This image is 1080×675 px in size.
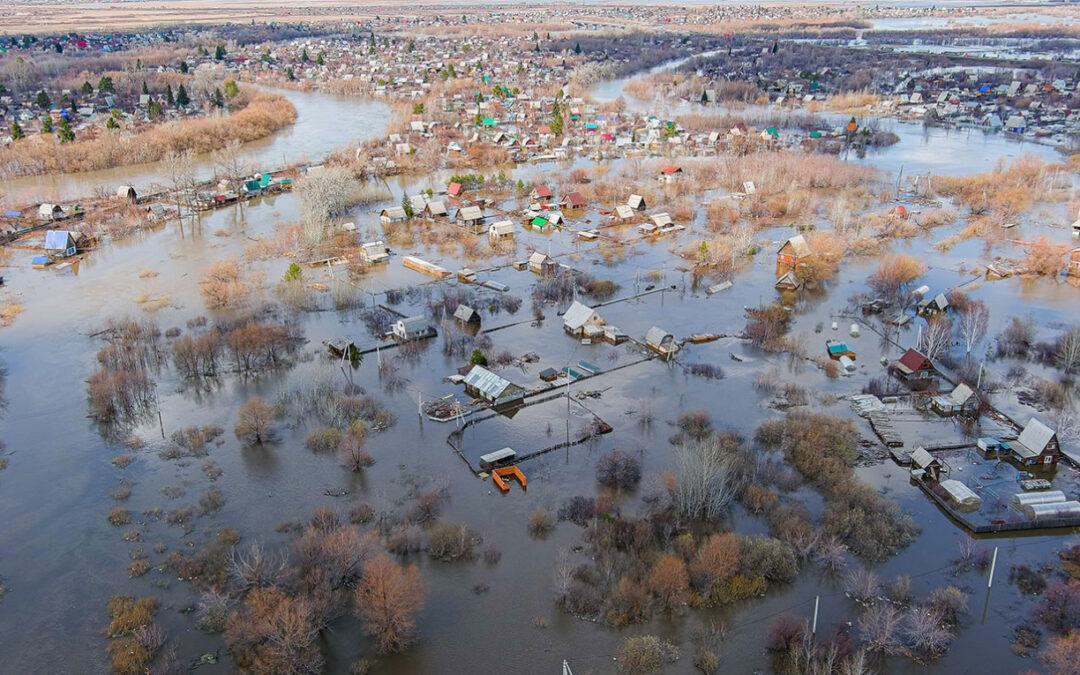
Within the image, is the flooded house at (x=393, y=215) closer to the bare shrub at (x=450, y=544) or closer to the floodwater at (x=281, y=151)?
the floodwater at (x=281, y=151)

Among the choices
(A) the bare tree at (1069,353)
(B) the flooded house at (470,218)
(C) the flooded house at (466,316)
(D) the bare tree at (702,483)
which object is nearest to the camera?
(D) the bare tree at (702,483)

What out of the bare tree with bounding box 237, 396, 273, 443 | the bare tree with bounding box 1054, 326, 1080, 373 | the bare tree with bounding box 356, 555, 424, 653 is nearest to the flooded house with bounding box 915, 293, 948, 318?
the bare tree with bounding box 1054, 326, 1080, 373

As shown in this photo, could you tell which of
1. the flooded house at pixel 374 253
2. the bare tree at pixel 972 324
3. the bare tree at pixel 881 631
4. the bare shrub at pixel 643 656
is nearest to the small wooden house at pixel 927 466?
the bare tree at pixel 881 631

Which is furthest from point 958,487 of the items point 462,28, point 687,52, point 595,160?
point 462,28

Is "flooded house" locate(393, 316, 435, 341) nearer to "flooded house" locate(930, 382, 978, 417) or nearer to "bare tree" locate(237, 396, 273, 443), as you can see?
"bare tree" locate(237, 396, 273, 443)

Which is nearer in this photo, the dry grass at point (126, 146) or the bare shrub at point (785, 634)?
the bare shrub at point (785, 634)

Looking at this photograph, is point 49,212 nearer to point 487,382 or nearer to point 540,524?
point 487,382

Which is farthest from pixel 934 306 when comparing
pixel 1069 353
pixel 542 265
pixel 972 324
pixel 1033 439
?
pixel 542 265
